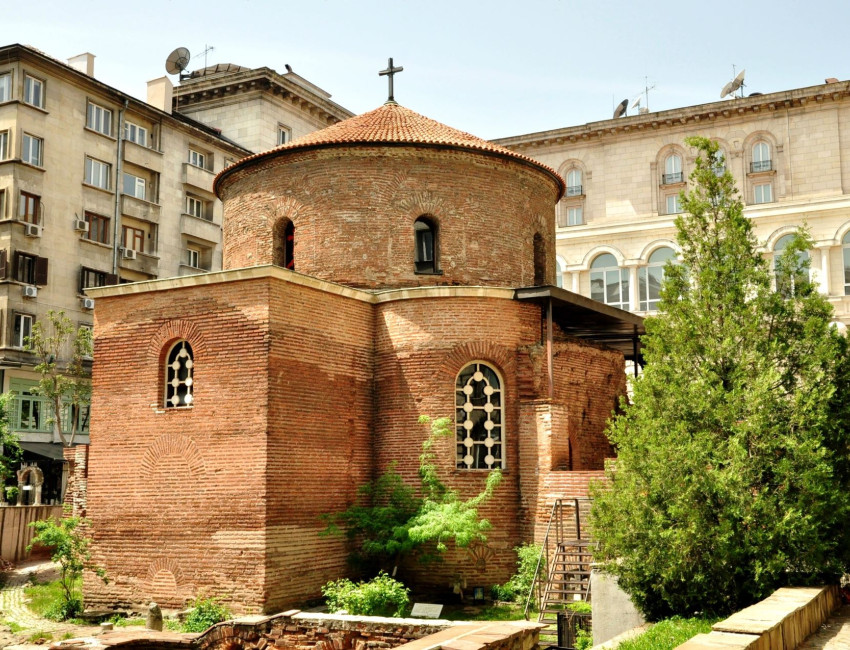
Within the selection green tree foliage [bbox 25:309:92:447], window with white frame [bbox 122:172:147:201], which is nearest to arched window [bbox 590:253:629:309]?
window with white frame [bbox 122:172:147:201]

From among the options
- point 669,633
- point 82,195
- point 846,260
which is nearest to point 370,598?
point 669,633

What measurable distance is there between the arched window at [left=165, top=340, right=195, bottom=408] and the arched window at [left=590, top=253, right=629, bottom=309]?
3231 centimetres

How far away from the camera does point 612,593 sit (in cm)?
1246

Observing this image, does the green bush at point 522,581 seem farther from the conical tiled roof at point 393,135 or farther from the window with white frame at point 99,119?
the window with white frame at point 99,119

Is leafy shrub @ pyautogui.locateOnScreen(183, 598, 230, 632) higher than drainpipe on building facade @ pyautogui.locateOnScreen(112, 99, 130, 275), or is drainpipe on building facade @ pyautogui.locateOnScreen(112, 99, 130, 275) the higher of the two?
drainpipe on building facade @ pyautogui.locateOnScreen(112, 99, 130, 275)

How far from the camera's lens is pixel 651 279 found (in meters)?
46.4

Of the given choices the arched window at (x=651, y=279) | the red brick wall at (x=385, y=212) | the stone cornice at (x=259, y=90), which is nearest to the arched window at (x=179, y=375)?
the red brick wall at (x=385, y=212)

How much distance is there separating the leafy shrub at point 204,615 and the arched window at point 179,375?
3428 mm

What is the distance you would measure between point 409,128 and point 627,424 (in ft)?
34.8

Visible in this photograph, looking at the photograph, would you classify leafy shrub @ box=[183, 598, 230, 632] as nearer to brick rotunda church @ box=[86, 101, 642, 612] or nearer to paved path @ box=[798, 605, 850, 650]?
brick rotunda church @ box=[86, 101, 642, 612]

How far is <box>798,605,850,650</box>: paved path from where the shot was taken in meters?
9.52

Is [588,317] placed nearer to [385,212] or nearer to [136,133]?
[385,212]

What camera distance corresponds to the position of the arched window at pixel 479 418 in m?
18.7

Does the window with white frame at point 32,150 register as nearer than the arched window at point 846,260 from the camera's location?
Yes
